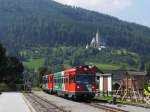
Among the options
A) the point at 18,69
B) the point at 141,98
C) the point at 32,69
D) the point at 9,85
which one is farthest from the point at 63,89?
the point at 32,69

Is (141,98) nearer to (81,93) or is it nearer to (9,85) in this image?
(81,93)

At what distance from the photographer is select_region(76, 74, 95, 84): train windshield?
46375 millimetres

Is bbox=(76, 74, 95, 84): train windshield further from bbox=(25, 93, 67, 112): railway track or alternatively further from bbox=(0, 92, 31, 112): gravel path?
bbox=(0, 92, 31, 112): gravel path

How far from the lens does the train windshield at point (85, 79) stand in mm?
46375

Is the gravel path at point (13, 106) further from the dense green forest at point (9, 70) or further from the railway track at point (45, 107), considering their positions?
the dense green forest at point (9, 70)

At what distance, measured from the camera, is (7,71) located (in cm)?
13188

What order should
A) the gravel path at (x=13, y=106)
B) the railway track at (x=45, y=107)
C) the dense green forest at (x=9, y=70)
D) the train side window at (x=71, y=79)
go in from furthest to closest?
the dense green forest at (x=9, y=70)
the train side window at (x=71, y=79)
the gravel path at (x=13, y=106)
the railway track at (x=45, y=107)

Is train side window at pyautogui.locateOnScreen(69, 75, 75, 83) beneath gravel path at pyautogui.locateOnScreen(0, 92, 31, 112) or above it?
above

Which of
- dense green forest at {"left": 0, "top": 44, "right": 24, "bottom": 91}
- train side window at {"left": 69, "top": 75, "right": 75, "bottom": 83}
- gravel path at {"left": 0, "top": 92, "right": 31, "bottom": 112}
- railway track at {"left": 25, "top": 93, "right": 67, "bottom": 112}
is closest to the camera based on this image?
railway track at {"left": 25, "top": 93, "right": 67, "bottom": 112}

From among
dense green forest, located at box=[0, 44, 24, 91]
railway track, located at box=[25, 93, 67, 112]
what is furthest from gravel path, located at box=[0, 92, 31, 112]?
dense green forest, located at box=[0, 44, 24, 91]

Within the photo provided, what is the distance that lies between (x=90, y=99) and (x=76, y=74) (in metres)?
3.86

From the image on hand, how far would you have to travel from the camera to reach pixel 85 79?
4662 centimetres

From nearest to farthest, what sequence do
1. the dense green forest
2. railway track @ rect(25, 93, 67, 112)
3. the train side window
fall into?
railway track @ rect(25, 93, 67, 112) → the train side window → the dense green forest

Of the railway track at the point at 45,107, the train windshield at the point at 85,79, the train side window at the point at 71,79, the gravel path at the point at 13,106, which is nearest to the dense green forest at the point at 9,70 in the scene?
the gravel path at the point at 13,106
